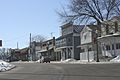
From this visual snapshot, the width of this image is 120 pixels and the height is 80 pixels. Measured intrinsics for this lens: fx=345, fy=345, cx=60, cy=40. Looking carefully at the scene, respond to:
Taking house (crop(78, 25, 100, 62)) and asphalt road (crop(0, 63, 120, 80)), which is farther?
house (crop(78, 25, 100, 62))

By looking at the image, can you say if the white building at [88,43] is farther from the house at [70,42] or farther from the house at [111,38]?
the house at [70,42]

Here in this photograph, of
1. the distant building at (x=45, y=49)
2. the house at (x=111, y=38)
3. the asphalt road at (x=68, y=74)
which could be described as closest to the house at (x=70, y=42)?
the distant building at (x=45, y=49)

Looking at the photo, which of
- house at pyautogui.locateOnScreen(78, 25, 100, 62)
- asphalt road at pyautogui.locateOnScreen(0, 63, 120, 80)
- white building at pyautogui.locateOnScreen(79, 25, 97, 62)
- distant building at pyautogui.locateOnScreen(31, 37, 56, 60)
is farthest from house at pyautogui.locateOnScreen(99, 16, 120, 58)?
distant building at pyautogui.locateOnScreen(31, 37, 56, 60)

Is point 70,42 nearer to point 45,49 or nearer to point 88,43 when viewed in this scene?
point 88,43

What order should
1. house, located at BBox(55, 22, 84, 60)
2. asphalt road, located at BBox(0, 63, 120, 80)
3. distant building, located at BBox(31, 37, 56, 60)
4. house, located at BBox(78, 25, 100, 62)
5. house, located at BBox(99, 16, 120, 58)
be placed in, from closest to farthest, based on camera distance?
asphalt road, located at BBox(0, 63, 120, 80), house, located at BBox(99, 16, 120, 58), house, located at BBox(78, 25, 100, 62), house, located at BBox(55, 22, 84, 60), distant building, located at BBox(31, 37, 56, 60)

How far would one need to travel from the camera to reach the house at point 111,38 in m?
63.4

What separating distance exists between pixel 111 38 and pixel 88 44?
15.6 m

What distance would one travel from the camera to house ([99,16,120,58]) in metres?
63.4

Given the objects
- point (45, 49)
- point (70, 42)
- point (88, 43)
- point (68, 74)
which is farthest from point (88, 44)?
point (68, 74)

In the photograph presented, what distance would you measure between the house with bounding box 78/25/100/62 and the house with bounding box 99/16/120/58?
333cm

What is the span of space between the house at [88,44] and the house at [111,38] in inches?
131

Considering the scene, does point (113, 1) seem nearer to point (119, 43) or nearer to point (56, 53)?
point (119, 43)

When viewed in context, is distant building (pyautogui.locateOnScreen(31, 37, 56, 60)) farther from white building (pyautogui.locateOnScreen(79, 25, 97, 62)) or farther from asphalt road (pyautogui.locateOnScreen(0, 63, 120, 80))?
asphalt road (pyautogui.locateOnScreen(0, 63, 120, 80))

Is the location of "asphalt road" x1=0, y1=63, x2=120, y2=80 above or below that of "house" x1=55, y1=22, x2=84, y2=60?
below
